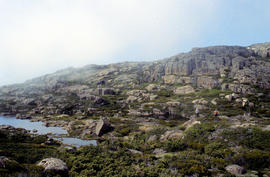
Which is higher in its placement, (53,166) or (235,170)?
(53,166)

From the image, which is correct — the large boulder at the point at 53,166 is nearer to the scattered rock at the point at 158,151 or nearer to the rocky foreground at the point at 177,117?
the rocky foreground at the point at 177,117

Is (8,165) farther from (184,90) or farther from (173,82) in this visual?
(173,82)

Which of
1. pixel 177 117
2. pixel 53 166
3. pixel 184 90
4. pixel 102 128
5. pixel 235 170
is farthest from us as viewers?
pixel 184 90

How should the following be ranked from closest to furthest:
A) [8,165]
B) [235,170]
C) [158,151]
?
[8,165] < [235,170] < [158,151]

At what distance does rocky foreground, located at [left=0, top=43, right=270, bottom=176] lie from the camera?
1917 centimetres

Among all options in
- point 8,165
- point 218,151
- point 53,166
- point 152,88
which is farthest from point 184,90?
point 8,165

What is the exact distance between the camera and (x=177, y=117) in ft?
259

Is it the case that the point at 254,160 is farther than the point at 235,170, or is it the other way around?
the point at 254,160

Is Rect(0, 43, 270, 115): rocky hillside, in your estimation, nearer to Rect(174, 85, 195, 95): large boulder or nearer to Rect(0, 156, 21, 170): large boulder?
Rect(174, 85, 195, 95): large boulder

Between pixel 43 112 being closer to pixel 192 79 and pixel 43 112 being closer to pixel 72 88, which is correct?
pixel 72 88

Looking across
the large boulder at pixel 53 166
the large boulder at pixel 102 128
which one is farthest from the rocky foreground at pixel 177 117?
the large boulder at pixel 53 166

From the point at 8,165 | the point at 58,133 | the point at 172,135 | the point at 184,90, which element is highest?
the point at 8,165

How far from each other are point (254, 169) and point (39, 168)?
2293cm

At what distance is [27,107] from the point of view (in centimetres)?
12281
